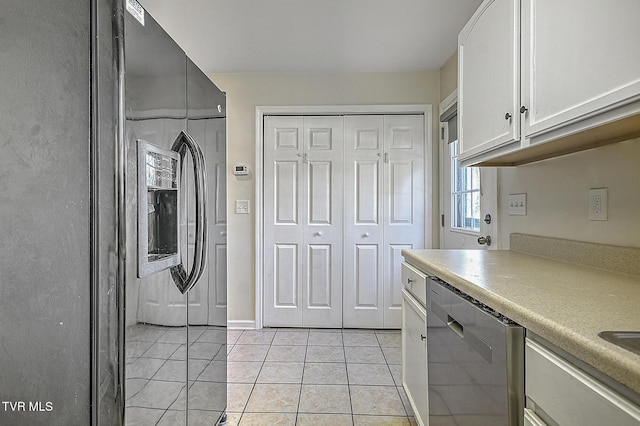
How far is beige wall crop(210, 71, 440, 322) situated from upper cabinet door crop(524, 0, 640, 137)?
210 centimetres

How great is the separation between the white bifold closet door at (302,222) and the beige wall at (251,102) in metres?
0.16

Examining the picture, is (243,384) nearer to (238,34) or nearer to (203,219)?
(203,219)

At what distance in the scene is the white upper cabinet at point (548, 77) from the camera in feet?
3.05

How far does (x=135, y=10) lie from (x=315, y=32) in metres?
1.81

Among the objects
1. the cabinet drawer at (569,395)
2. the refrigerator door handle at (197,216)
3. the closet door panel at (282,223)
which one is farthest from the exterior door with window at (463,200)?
the refrigerator door handle at (197,216)

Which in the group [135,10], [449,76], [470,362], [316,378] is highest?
[449,76]

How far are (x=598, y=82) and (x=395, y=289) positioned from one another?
8.62 ft

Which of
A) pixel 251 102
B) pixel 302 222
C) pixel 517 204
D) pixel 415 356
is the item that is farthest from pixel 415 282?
pixel 251 102

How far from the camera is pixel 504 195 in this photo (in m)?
2.12

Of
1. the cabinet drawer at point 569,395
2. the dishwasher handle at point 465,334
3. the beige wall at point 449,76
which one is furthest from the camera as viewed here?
the beige wall at point 449,76

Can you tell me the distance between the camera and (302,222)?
3424mm

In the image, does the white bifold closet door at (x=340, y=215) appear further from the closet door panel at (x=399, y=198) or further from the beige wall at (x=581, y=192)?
the beige wall at (x=581, y=192)

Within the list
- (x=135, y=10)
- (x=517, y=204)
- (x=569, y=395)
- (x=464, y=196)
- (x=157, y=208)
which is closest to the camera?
(x=569, y=395)

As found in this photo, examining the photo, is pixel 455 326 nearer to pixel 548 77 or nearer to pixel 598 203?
pixel 598 203
